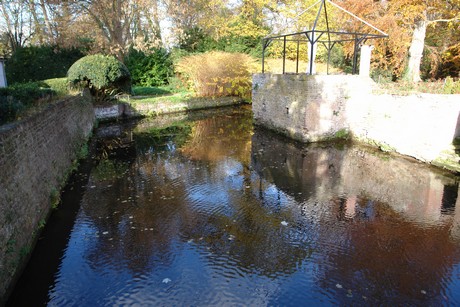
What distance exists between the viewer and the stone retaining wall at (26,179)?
4.49 m

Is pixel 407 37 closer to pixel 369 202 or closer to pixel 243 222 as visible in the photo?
pixel 369 202

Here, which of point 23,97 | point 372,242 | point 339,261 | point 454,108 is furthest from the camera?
point 454,108

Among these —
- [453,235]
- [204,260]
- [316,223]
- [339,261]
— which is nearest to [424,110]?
[453,235]

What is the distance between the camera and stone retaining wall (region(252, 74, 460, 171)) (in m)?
9.39

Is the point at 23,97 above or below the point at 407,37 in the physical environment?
below

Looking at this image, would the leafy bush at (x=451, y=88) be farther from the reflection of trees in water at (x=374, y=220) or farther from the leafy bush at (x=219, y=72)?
the leafy bush at (x=219, y=72)

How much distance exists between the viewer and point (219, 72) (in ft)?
69.5

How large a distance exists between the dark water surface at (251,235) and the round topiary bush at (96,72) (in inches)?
297

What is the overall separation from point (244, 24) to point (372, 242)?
21.7m

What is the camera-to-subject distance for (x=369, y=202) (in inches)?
285

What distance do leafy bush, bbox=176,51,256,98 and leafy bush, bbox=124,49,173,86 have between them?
3.48 metres

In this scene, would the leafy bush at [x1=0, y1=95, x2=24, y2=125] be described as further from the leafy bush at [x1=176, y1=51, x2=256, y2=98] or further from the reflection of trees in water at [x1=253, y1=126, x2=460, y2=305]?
the leafy bush at [x1=176, y1=51, x2=256, y2=98]

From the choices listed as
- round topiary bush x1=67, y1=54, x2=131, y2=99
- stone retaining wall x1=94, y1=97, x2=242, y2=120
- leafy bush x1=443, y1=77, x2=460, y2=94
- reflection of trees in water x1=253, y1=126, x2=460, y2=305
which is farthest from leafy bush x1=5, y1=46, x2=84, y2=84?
leafy bush x1=443, y1=77, x2=460, y2=94

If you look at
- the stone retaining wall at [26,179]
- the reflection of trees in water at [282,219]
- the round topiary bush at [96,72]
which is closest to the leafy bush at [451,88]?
the reflection of trees in water at [282,219]
